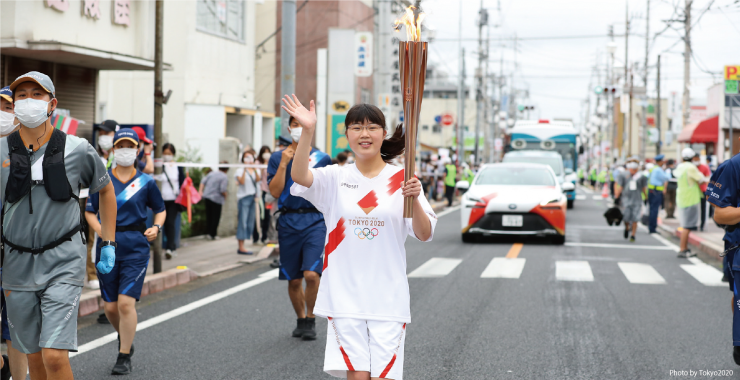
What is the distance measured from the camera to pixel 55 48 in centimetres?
1227

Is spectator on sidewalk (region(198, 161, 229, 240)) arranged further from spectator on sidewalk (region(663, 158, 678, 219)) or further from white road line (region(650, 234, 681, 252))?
spectator on sidewalk (region(663, 158, 678, 219))

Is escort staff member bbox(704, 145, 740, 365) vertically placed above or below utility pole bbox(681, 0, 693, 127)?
below

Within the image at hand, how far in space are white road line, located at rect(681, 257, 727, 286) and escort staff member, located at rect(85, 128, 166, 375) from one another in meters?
7.77

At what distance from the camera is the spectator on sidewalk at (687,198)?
45.9ft

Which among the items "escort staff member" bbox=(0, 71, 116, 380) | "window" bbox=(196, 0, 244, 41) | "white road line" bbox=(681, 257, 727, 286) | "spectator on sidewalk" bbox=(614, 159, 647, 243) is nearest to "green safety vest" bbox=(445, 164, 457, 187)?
"window" bbox=(196, 0, 244, 41)

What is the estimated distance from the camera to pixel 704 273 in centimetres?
1191

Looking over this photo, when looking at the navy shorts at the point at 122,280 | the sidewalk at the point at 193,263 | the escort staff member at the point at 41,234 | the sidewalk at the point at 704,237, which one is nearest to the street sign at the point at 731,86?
the sidewalk at the point at 704,237

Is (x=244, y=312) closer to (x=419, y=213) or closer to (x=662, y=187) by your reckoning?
(x=419, y=213)

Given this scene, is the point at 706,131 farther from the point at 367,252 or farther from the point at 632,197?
the point at 367,252

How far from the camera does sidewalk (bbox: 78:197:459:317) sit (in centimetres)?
879

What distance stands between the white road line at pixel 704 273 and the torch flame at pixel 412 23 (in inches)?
330

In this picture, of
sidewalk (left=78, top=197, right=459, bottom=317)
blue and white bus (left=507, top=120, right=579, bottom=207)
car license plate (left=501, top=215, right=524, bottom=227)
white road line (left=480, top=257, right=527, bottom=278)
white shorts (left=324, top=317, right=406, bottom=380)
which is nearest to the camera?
white shorts (left=324, top=317, right=406, bottom=380)

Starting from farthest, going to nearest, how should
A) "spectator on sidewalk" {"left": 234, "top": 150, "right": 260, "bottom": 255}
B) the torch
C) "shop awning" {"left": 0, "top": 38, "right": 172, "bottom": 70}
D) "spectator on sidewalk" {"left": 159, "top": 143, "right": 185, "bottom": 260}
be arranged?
"spectator on sidewalk" {"left": 234, "top": 150, "right": 260, "bottom": 255}
"shop awning" {"left": 0, "top": 38, "right": 172, "bottom": 70}
"spectator on sidewalk" {"left": 159, "top": 143, "right": 185, "bottom": 260}
the torch

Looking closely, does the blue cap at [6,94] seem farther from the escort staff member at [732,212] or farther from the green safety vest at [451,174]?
the green safety vest at [451,174]
